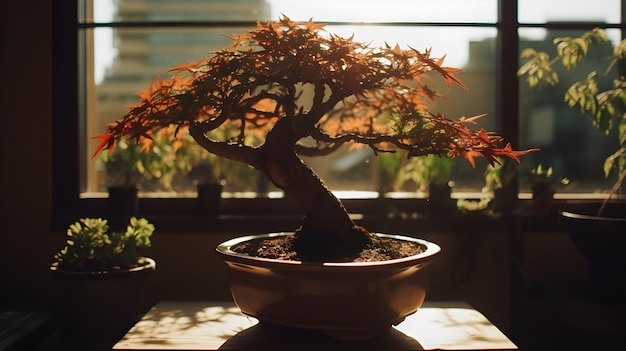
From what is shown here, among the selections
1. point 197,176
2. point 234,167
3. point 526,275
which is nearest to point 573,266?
point 526,275

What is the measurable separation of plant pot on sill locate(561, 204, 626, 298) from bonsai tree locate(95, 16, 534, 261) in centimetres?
48

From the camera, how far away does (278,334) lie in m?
1.19

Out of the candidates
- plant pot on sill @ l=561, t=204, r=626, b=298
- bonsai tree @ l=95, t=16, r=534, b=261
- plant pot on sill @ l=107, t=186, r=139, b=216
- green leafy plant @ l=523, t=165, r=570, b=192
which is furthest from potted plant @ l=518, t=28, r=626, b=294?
plant pot on sill @ l=107, t=186, r=139, b=216

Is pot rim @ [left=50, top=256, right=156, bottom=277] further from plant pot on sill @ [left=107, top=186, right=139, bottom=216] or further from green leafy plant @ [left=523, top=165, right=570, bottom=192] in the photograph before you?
green leafy plant @ [left=523, top=165, right=570, bottom=192]

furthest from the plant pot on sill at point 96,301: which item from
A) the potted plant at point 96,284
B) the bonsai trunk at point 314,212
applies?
the bonsai trunk at point 314,212

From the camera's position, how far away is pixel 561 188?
76.6 inches

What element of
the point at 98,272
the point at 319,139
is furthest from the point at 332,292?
the point at 98,272

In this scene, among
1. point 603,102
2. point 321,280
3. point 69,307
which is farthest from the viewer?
point 603,102

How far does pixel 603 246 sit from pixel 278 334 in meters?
0.87

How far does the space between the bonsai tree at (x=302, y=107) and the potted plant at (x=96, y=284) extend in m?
0.45

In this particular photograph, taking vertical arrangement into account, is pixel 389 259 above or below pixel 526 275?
above

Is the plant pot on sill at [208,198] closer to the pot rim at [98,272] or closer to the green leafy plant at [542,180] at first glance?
the pot rim at [98,272]

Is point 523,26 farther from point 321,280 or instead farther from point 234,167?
point 321,280

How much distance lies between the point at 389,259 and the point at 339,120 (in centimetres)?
55
